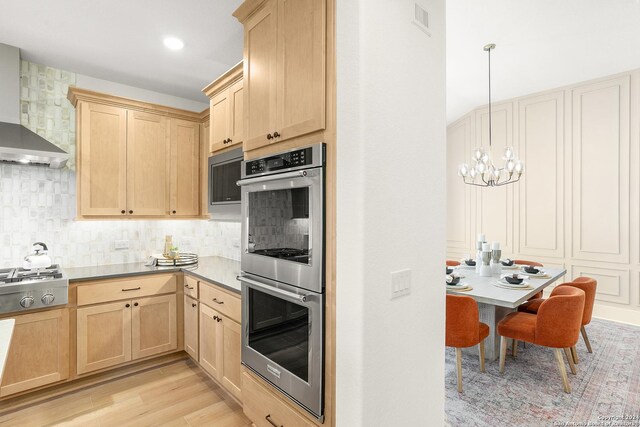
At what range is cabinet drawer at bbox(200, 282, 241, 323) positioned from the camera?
7.39 feet

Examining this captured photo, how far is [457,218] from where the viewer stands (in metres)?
5.98

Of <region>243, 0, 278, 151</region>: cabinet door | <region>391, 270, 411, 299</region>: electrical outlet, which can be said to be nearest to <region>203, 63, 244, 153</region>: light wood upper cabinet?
<region>243, 0, 278, 151</region>: cabinet door

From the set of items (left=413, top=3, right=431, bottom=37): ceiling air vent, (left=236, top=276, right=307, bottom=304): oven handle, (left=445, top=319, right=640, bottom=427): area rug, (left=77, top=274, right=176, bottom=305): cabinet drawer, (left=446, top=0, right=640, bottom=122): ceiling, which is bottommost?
(left=445, top=319, right=640, bottom=427): area rug

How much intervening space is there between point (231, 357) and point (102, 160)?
2252 millimetres

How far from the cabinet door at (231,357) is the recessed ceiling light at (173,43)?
7.40 feet

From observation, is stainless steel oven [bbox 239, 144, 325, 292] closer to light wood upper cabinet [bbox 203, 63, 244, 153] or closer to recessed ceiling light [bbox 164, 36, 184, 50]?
light wood upper cabinet [bbox 203, 63, 244, 153]

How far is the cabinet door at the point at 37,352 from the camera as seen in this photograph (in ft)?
7.97

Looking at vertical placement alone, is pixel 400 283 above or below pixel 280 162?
below

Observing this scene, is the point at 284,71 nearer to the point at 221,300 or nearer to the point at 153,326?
the point at 221,300

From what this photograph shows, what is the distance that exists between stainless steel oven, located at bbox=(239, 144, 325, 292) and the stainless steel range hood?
72.3 inches

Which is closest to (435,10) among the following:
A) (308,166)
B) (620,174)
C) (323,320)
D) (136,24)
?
(308,166)

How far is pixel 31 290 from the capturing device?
2.43 m

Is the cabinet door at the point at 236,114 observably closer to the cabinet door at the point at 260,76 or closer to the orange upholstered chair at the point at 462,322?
the cabinet door at the point at 260,76

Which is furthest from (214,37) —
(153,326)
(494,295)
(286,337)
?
(494,295)
